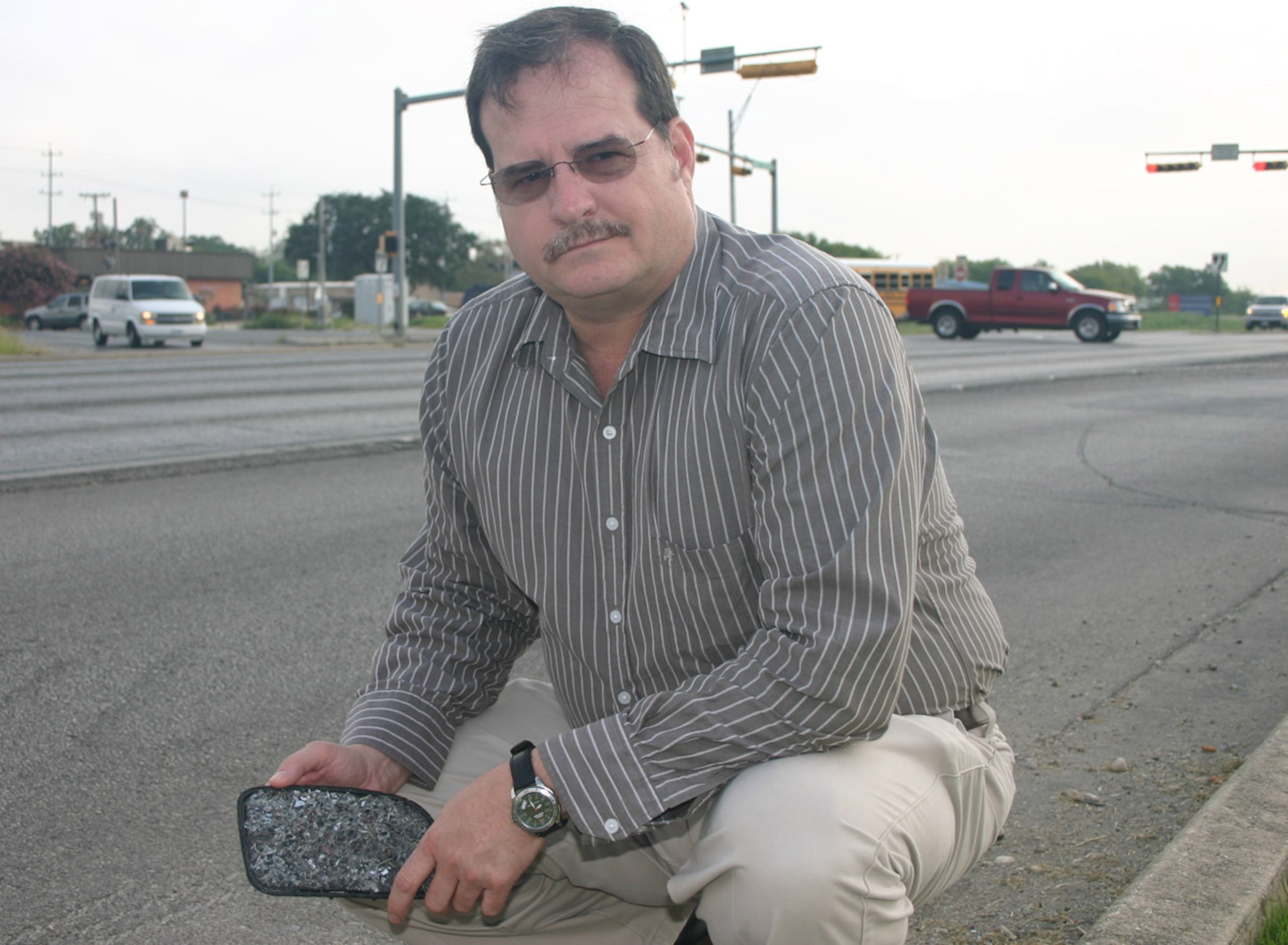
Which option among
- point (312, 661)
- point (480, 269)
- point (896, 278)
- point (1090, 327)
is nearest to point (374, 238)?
point (480, 269)

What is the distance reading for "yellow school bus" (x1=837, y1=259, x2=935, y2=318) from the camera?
1860 inches

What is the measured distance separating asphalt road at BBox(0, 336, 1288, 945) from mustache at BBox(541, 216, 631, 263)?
1433mm

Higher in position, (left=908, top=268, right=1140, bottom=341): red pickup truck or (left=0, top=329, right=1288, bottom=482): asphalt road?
(left=908, top=268, right=1140, bottom=341): red pickup truck

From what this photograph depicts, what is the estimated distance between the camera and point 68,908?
2.71 metres

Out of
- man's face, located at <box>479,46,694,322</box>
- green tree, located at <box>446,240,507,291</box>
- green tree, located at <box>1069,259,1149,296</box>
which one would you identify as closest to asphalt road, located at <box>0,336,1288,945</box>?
man's face, located at <box>479,46,694,322</box>

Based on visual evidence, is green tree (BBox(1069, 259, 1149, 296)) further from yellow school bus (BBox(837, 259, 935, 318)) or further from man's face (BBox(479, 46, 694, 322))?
man's face (BBox(479, 46, 694, 322))

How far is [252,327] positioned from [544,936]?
5576 cm

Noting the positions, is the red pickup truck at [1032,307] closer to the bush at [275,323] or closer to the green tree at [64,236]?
the bush at [275,323]

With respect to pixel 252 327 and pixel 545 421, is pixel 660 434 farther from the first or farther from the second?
pixel 252 327

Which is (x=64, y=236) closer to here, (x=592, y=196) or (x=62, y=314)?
(x=62, y=314)

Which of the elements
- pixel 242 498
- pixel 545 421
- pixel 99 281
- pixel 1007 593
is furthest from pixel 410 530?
pixel 99 281

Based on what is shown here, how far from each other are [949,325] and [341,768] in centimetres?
3578

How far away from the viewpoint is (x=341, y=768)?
2197 millimetres

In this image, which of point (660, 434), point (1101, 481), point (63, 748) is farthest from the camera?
point (1101, 481)
